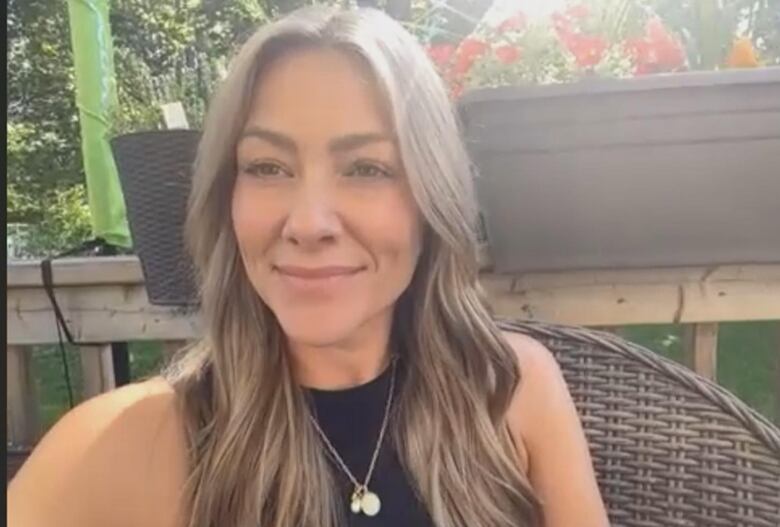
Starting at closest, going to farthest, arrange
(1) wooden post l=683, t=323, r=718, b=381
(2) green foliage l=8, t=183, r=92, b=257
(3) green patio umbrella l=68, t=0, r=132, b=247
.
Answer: (1) wooden post l=683, t=323, r=718, b=381, (3) green patio umbrella l=68, t=0, r=132, b=247, (2) green foliage l=8, t=183, r=92, b=257

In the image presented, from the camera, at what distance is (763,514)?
1.16 metres

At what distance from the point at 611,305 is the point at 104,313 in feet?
2.79

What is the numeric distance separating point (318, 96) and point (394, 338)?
34cm

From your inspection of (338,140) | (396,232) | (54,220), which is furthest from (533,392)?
(54,220)

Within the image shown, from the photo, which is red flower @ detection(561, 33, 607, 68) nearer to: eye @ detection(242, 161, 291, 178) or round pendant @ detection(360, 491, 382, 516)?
eye @ detection(242, 161, 291, 178)

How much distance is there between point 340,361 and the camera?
114 cm

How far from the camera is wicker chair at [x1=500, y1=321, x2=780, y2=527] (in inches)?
46.3

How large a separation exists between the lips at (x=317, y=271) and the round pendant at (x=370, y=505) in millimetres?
271

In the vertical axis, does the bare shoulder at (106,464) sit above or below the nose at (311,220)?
below

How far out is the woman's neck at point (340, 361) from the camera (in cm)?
113

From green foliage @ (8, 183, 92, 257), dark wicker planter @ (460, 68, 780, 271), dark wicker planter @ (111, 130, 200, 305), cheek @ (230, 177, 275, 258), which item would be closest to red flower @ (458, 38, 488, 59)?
dark wicker planter @ (460, 68, 780, 271)

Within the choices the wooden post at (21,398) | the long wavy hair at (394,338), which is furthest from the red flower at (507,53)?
the wooden post at (21,398)

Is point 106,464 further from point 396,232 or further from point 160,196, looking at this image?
point 160,196

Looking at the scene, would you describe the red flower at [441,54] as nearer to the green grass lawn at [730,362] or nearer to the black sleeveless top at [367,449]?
the black sleeveless top at [367,449]
